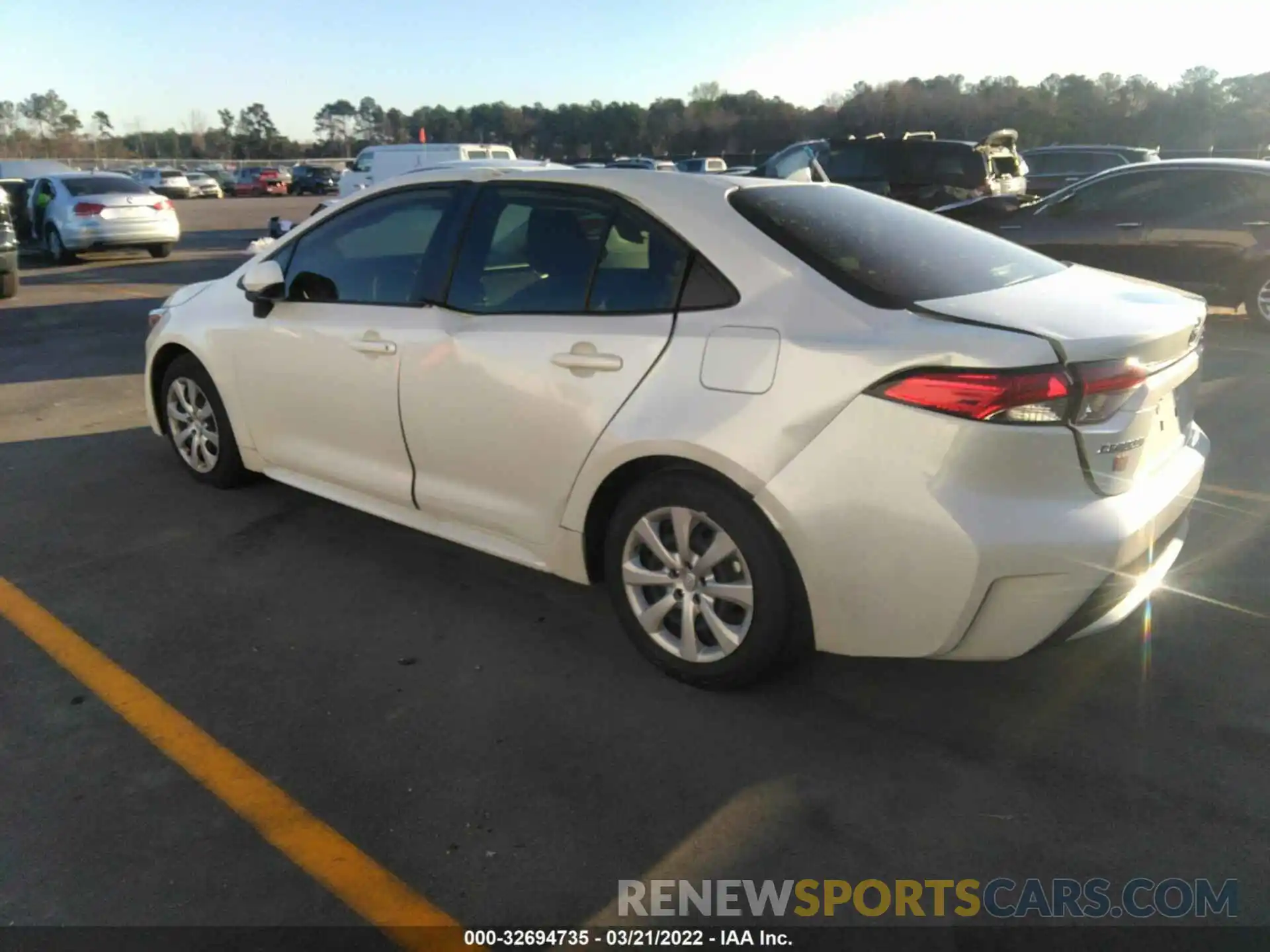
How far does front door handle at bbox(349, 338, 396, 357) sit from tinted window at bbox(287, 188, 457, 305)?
0.18m

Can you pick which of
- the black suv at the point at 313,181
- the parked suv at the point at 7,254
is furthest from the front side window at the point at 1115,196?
the black suv at the point at 313,181

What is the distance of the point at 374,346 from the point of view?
393cm

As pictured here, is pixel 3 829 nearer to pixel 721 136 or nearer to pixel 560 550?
pixel 560 550

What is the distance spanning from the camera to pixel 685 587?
3174 millimetres

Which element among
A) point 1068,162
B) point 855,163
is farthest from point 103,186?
point 1068,162

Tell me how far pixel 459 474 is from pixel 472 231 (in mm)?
935

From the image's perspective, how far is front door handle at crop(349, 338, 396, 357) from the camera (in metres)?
3.87

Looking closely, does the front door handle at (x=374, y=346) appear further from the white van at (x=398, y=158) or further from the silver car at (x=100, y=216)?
the white van at (x=398, y=158)

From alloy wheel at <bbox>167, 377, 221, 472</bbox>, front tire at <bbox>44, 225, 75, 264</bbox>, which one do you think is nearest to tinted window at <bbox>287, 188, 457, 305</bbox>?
alloy wheel at <bbox>167, 377, 221, 472</bbox>

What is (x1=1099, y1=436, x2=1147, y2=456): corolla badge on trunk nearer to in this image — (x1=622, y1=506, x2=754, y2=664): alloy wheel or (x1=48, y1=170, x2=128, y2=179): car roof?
(x1=622, y1=506, x2=754, y2=664): alloy wheel

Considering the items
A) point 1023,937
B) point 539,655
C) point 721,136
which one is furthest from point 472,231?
point 721,136

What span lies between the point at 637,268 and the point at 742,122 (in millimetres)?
80740

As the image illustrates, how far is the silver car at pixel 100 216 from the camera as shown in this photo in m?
16.3

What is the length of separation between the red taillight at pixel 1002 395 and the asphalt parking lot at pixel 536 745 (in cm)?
104
